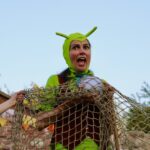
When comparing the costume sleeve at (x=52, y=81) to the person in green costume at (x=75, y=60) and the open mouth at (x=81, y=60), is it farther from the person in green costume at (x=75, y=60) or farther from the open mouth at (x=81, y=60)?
the open mouth at (x=81, y=60)

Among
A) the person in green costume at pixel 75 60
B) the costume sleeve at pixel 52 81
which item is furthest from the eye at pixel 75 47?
the costume sleeve at pixel 52 81

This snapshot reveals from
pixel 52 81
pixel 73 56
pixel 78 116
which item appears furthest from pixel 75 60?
pixel 78 116

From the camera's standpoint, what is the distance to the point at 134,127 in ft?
9.91

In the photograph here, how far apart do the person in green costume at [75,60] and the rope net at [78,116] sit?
0.14 metres

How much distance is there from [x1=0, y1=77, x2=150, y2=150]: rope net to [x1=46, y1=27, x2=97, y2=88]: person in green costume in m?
0.14

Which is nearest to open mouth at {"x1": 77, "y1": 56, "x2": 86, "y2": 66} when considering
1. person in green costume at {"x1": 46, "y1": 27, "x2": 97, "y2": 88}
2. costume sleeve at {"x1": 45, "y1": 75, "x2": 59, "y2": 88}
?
person in green costume at {"x1": 46, "y1": 27, "x2": 97, "y2": 88}

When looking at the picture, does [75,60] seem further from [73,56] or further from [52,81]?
[52,81]

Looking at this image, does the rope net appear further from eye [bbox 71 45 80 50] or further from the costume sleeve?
eye [bbox 71 45 80 50]

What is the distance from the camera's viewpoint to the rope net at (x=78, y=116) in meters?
2.86

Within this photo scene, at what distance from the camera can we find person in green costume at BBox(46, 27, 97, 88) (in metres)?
3.11

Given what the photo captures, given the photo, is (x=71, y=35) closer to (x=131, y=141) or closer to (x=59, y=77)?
(x=59, y=77)

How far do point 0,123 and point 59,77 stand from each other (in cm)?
115

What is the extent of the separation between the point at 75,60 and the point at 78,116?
40 centimetres

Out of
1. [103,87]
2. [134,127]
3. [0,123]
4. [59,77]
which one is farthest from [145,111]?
[0,123]
